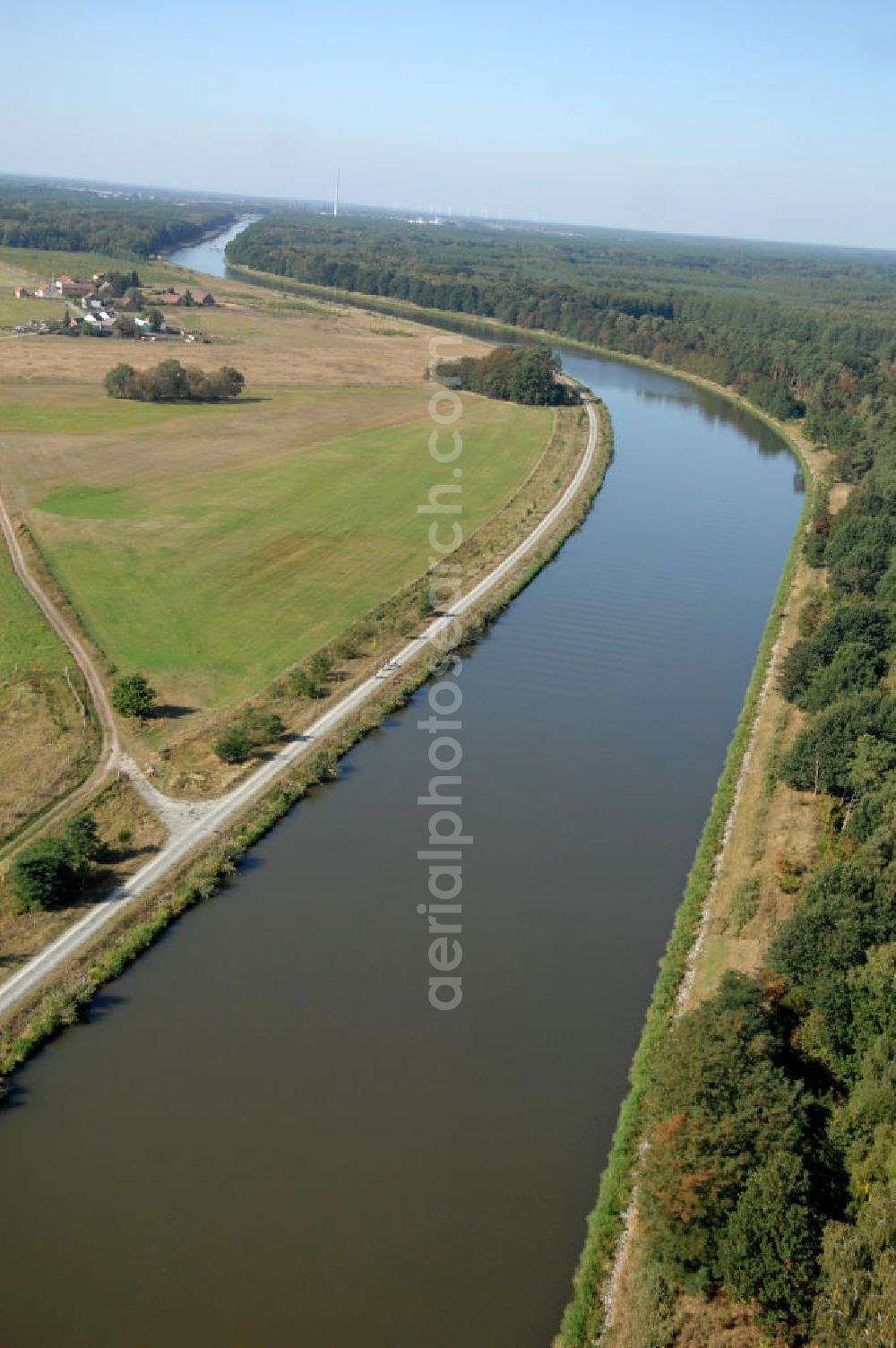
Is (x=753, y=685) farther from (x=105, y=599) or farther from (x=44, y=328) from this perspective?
(x=44, y=328)

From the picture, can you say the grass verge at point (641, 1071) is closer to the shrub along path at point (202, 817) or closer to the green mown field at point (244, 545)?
the shrub along path at point (202, 817)

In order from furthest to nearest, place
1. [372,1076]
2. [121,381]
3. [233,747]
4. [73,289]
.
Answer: [73,289] → [121,381] → [233,747] → [372,1076]

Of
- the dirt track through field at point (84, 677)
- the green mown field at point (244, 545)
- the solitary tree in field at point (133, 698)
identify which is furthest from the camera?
the green mown field at point (244, 545)

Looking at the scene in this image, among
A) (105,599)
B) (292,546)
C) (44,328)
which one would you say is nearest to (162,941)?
(105,599)

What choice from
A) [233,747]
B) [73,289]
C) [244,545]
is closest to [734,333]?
[73,289]

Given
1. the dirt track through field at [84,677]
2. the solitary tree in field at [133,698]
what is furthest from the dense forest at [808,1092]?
the solitary tree in field at [133,698]

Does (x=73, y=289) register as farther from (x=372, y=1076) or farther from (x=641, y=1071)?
(x=641, y=1071)
